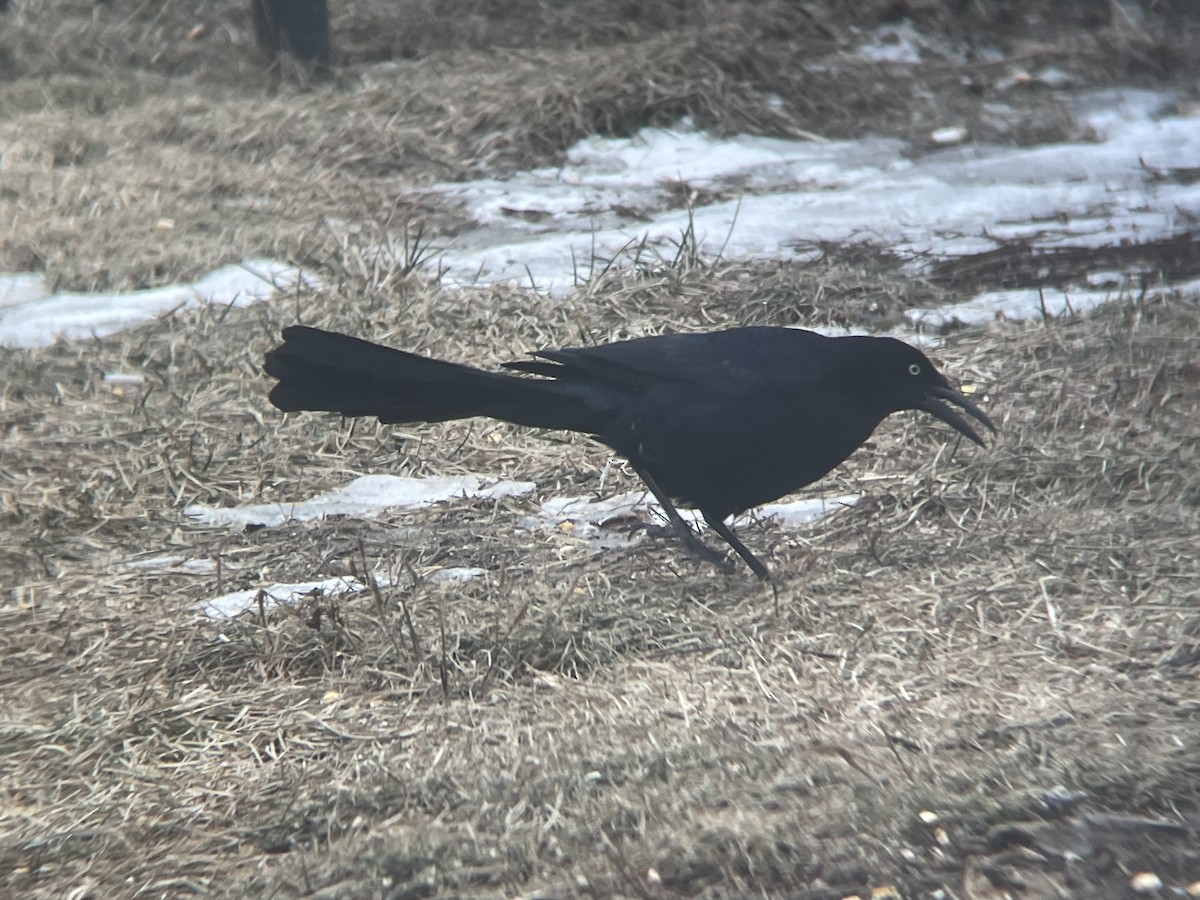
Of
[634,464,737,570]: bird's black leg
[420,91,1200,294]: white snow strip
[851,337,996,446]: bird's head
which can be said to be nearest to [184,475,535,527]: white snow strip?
[634,464,737,570]: bird's black leg

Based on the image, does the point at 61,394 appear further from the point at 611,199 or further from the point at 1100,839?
the point at 1100,839

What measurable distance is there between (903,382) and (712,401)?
0.59 metres

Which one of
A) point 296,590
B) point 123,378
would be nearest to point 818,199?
point 123,378

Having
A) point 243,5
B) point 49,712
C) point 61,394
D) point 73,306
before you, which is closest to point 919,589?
point 49,712

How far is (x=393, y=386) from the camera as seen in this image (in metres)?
3.53

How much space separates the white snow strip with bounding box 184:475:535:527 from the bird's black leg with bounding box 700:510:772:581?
82 cm

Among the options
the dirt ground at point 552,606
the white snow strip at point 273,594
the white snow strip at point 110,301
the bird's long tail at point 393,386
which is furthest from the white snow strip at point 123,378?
the bird's long tail at point 393,386

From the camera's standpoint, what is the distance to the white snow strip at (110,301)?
5.55 metres

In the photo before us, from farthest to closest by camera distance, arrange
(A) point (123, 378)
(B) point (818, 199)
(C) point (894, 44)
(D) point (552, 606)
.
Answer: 1. (C) point (894, 44)
2. (B) point (818, 199)
3. (A) point (123, 378)
4. (D) point (552, 606)

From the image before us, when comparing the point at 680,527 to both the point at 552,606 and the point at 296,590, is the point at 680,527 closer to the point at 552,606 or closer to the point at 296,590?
the point at 552,606

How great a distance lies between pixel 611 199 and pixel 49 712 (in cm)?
415

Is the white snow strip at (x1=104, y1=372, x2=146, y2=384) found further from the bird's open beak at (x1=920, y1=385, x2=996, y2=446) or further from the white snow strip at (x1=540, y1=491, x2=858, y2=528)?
the bird's open beak at (x1=920, y1=385, x2=996, y2=446)

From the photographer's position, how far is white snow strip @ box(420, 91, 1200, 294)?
234 inches

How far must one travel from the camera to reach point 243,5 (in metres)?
9.66
